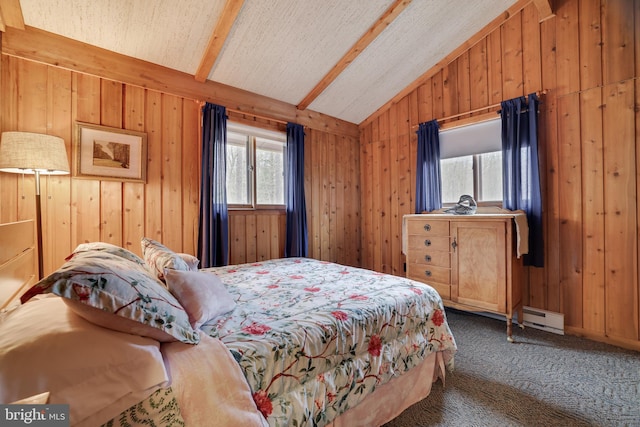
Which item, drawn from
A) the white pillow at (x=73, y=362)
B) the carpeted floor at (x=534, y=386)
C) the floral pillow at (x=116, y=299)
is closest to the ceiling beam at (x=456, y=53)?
the carpeted floor at (x=534, y=386)

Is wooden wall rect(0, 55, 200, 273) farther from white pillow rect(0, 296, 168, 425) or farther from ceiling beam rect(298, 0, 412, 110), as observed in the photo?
white pillow rect(0, 296, 168, 425)

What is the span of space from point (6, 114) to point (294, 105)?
259 centimetres

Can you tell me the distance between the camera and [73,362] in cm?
64

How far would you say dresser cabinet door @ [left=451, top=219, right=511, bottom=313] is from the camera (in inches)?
93.4

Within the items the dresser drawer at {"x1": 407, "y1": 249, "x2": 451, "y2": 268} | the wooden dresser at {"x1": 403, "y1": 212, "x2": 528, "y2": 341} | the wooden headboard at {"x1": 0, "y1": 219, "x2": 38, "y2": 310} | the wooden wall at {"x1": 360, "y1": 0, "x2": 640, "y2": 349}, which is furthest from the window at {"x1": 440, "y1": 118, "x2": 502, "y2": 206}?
the wooden headboard at {"x1": 0, "y1": 219, "x2": 38, "y2": 310}

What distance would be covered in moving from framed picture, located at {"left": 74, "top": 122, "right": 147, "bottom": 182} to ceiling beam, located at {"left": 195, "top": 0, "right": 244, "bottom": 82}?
0.85m

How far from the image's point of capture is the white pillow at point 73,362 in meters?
0.59

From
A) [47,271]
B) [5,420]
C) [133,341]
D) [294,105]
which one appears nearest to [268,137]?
[294,105]

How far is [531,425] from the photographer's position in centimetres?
140

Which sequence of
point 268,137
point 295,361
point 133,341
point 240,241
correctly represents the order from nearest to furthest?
point 133,341
point 295,361
point 240,241
point 268,137

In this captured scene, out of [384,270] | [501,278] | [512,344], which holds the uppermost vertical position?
[501,278]

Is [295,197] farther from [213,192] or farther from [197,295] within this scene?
[197,295]

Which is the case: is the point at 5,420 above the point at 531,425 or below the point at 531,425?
above

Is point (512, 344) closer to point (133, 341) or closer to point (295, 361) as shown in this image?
point (295, 361)
